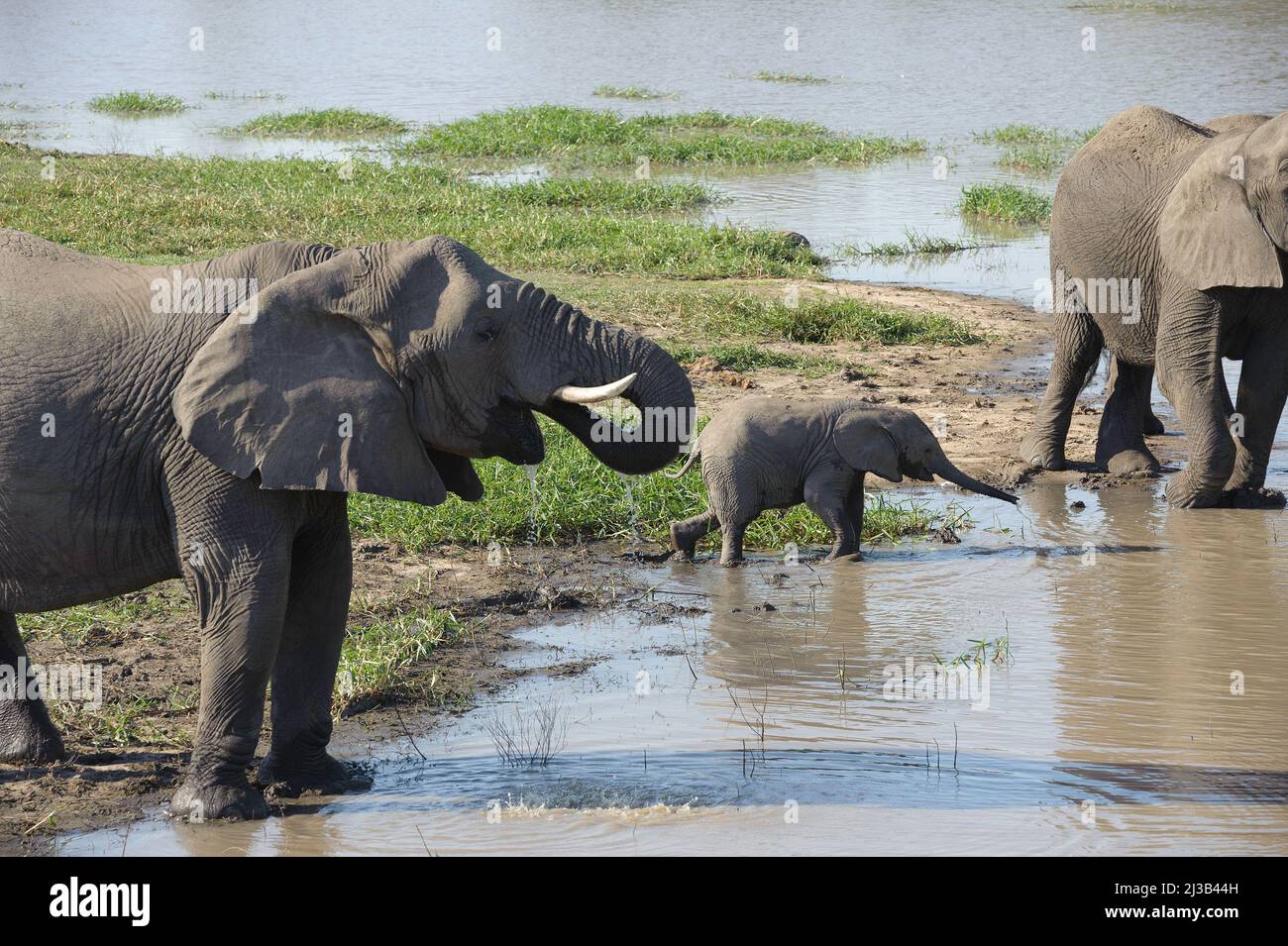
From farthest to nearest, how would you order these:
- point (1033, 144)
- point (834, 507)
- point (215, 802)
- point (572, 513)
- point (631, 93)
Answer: point (631, 93) → point (1033, 144) → point (572, 513) → point (834, 507) → point (215, 802)

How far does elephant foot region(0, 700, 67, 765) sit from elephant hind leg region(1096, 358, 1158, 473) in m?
6.61

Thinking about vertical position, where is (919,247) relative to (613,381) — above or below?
below

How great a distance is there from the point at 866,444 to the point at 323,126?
2065 centimetres

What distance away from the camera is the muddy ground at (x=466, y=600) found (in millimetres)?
5566

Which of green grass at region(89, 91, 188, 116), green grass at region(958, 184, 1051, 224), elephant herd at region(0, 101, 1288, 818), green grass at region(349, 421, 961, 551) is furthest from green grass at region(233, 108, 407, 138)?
elephant herd at region(0, 101, 1288, 818)

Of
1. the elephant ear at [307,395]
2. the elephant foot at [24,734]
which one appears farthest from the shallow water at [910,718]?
the elephant ear at [307,395]

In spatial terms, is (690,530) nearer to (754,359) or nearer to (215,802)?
(754,359)

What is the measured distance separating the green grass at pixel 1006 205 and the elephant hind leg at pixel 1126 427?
9.03 metres

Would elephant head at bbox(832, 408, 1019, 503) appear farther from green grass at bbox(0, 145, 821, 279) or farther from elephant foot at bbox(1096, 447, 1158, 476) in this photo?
green grass at bbox(0, 145, 821, 279)

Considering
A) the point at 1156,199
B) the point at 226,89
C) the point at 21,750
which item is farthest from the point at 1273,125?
the point at 226,89

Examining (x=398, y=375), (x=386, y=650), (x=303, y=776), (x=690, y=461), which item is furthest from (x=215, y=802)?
(x=690, y=461)

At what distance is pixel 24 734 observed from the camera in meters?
5.71

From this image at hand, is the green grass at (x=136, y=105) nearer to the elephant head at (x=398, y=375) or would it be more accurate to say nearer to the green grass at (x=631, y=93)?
the green grass at (x=631, y=93)
